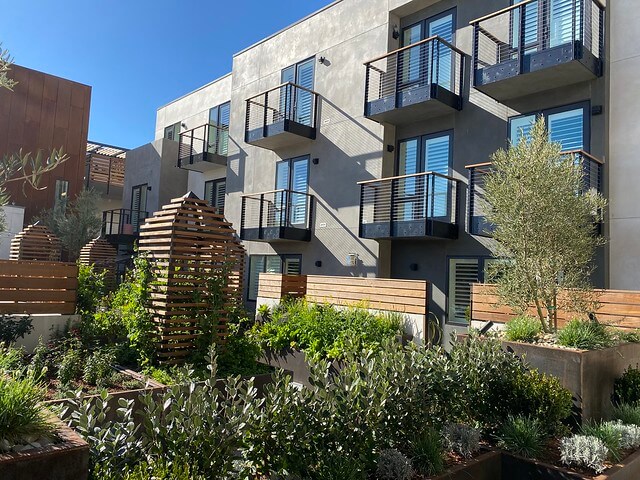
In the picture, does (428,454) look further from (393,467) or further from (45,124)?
(45,124)

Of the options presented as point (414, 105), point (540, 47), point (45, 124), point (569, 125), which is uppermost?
point (45, 124)

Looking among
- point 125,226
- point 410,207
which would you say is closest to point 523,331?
point 410,207

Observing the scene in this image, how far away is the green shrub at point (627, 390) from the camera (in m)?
6.02

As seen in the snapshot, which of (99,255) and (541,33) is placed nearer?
(541,33)

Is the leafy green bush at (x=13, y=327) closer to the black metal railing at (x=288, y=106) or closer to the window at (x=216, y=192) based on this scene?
the black metal railing at (x=288, y=106)

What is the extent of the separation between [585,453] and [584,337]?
1.86 metres

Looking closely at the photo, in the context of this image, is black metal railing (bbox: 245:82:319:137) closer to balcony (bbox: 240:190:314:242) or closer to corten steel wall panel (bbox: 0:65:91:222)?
balcony (bbox: 240:190:314:242)

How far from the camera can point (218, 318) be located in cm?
695

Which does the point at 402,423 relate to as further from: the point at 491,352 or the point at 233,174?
the point at 233,174

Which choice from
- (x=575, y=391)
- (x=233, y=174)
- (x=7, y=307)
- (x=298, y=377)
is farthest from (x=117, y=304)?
(x=233, y=174)

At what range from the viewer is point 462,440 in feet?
14.2

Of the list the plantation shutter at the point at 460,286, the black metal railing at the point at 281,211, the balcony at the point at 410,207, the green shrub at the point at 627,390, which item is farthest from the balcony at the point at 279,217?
the green shrub at the point at 627,390

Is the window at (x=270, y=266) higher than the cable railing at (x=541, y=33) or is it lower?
lower

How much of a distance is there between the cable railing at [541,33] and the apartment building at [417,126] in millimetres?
30
